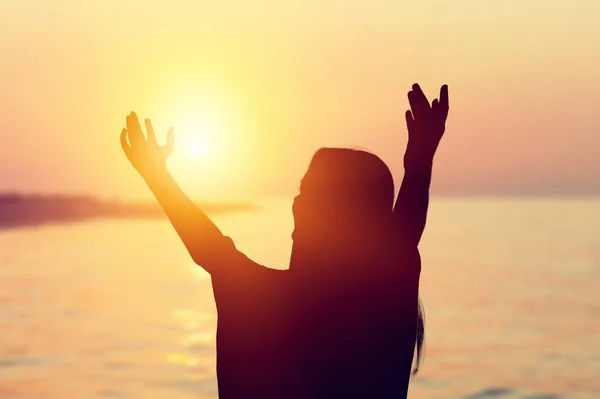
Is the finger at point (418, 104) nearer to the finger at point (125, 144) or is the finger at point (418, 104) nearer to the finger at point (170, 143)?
A: the finger at point (170, 143)

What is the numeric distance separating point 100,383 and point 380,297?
Result: 34.0 feet

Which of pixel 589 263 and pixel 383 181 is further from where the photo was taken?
pixel 589 263

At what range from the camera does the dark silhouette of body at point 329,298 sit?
9.06 feet

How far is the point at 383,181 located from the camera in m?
2.81

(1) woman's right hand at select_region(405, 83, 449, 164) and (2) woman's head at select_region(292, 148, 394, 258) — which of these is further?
(1) woman's right hand at select_region(405, 83, 449, 164)

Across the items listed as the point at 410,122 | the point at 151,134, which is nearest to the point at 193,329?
the point at 410,122

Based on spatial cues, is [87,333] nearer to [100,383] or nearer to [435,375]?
[100,383]

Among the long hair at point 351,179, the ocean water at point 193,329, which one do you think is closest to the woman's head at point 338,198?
the long hair at point 351,179

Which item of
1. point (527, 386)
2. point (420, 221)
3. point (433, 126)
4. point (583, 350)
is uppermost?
point (583, 350)

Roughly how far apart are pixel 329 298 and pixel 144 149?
0.63m

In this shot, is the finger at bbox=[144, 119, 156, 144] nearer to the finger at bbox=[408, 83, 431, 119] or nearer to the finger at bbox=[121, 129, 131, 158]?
the finger at bbox=[121, 129, 131, 158]

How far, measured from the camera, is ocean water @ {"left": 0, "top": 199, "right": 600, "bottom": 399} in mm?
12781

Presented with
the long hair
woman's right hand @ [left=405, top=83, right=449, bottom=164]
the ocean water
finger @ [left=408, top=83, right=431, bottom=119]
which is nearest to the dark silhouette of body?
the long hair

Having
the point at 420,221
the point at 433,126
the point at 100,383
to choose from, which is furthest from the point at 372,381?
the point at 100,383
